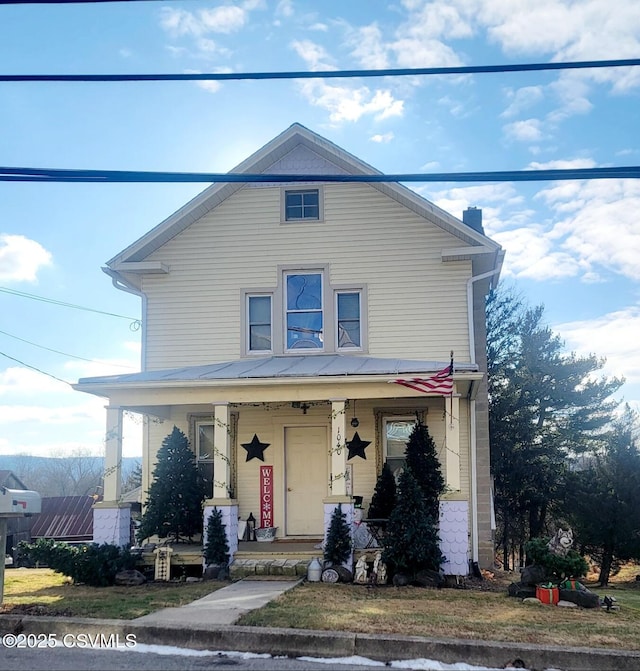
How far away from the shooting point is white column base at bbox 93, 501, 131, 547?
12273 millimetres

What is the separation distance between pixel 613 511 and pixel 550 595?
12878 millimetres

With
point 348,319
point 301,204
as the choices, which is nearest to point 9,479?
point 301,204

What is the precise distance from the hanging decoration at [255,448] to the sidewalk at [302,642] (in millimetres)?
6417

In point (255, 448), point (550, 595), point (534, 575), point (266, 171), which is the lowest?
point (550, 595)

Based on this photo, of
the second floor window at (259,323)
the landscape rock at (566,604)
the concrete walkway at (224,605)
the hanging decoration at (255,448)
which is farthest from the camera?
the second floor window at (259,323)

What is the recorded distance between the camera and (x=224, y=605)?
8797mm

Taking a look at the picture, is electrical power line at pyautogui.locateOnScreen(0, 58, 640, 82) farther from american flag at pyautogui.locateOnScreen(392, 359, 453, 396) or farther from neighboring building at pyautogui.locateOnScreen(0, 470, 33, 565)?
neighboring building at pyautogui.locateOnScreen(0, 470, 33, 565)

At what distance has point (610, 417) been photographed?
31.4 metres

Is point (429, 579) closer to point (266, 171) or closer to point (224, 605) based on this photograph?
point (224, 605)

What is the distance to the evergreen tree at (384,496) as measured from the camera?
13.6m

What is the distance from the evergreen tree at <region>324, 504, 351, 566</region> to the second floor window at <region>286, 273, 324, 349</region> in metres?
4.17

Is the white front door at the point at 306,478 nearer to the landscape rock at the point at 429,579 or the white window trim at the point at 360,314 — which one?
the white window trim at the point at 360,314

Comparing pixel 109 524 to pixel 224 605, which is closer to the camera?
pixel 224 605

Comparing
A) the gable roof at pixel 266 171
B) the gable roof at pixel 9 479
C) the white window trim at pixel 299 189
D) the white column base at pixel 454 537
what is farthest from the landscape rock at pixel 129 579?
the gable roof at pixel 9 479
